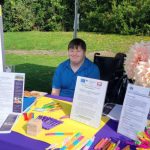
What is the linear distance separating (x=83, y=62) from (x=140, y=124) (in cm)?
159

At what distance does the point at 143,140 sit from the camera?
168 centimetres

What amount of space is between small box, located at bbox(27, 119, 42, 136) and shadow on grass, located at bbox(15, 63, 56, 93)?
4060 mm

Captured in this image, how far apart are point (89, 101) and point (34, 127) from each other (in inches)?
14.0

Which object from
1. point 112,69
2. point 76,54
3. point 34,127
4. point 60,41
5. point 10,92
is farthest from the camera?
point 60,41

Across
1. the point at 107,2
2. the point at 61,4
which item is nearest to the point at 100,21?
the point at 107,2

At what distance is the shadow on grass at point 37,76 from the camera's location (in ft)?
20.7

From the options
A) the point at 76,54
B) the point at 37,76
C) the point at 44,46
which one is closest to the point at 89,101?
the point at 76,54

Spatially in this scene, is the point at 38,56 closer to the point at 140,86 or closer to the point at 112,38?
the point at 112,38

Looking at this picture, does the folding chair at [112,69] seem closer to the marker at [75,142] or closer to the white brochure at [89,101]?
the white brochure at [89,101]

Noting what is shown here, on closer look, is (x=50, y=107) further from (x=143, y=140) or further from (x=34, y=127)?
(x=143, y=140)

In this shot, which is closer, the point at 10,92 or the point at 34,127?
the point at 34,127

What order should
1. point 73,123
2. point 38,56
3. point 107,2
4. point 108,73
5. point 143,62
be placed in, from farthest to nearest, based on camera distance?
point 107,2 < point 38,56 < point 108,73 < point 73,123 < point 143,62

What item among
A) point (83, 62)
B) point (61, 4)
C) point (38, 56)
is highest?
point (61, 4)

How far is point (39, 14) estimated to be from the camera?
1545cm
